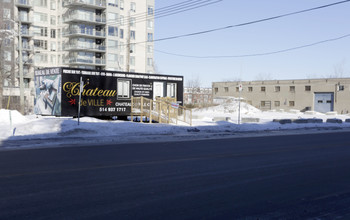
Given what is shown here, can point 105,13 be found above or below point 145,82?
above

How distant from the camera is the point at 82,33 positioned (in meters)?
67.1

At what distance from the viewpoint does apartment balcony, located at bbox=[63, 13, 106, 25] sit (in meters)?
66.6

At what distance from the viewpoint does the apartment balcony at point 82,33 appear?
66.9 metres

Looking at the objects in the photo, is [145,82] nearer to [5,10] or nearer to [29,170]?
[29,170]

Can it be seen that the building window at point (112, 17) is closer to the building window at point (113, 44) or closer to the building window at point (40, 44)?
the building window at point (113, 44)

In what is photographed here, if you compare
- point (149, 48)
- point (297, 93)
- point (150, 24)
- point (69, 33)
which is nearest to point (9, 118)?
point (69, 33)

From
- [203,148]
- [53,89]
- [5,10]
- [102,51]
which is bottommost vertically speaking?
[203,148]

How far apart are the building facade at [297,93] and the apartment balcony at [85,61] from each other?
2563cm

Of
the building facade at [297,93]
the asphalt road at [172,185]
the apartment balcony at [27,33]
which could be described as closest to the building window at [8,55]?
the apartment balcony at [27,33]

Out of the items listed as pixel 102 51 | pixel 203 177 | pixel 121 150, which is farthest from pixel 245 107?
pixel 203 177

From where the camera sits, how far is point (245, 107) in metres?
57.7

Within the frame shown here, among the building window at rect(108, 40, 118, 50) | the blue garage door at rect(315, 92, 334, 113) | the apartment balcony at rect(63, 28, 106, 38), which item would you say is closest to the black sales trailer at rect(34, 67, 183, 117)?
the apartment balcony at rect(63, 28, 106, 38)

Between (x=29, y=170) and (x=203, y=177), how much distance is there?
4145mm

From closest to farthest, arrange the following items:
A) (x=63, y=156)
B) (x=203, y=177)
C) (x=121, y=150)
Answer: (x=203, y=177) → (x=63, y=156) → (x=121, y=150)
